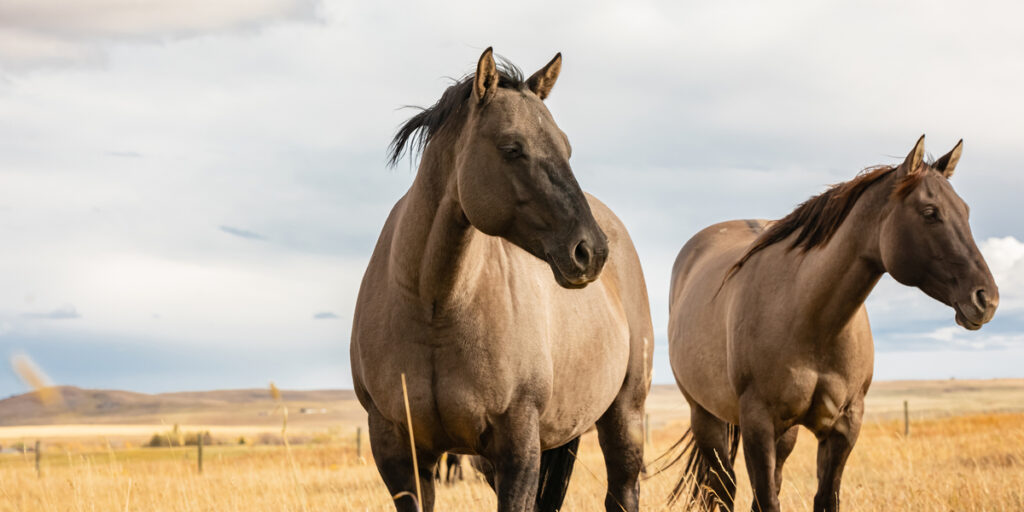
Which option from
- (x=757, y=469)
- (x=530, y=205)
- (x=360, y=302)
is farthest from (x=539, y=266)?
(x=757, y=469)

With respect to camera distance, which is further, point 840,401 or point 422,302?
point 840,401

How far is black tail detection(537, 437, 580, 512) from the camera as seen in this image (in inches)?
208


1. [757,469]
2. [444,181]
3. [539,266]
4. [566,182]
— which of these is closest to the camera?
[566,182]

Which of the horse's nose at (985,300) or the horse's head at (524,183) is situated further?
the horse's nose at (985,300)

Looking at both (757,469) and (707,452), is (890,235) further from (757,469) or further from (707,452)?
(707,452)

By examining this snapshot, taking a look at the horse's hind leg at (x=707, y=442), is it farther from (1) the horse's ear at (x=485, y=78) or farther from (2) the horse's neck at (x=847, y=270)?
(1) the horse's ear at (x=485, y=78)

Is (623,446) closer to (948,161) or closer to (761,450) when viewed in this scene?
(761,450)

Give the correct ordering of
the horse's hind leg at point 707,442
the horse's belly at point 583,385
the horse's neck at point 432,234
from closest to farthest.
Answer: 1. the horse's neck at point 432,234
2. the horse's belly at point 583,385
3. the horse's hind leg at point 707,442

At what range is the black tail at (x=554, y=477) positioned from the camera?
527 centimetres

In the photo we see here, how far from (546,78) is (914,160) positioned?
9.64ft

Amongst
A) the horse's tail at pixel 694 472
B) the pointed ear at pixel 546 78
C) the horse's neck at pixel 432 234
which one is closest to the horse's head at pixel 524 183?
the horse's neck at pixel 432 234

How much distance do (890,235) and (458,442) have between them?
330 cm

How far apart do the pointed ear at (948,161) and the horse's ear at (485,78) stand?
3.79 m

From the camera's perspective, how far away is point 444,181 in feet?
11.4
